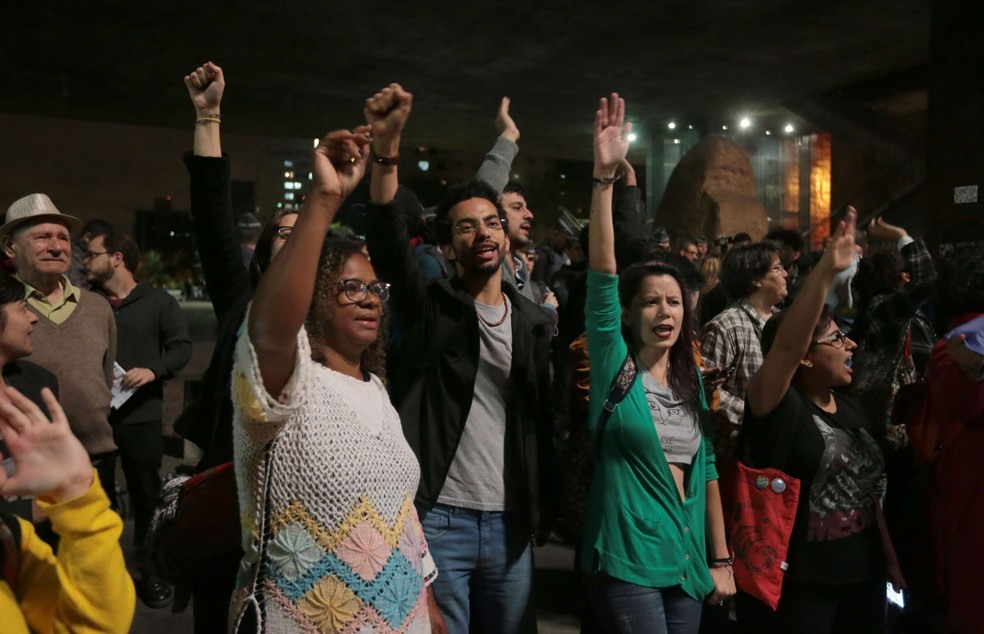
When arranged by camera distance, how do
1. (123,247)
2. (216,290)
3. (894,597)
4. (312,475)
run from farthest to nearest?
(123,247) < (894,597) < (216,290) < (312,475)

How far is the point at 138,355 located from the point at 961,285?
16.2 ft

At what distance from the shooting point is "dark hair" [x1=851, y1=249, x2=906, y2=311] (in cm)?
552

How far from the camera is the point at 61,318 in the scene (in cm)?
469

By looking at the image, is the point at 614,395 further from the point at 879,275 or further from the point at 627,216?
the point at 879,275

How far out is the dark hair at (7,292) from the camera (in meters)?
3.02

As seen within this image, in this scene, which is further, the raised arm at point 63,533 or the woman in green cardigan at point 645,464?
the woman in green cardigan at point 645,464

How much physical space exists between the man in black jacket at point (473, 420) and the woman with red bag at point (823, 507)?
2.87ft

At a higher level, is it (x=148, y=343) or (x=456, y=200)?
(x=456, y=200)

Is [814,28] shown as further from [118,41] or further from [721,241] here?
[118,41]

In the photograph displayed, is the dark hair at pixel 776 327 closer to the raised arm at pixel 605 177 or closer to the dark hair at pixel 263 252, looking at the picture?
the raised arm at pixel 605 177

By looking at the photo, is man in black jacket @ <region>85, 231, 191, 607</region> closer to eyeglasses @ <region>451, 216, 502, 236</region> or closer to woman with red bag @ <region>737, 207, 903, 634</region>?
eyeglasses @ <region>451, 216, 502, 236</region>

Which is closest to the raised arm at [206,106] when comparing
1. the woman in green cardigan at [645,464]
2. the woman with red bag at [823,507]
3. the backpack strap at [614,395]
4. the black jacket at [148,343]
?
the woman in green cardigan at [645,464]

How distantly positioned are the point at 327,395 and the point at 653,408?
1.40m

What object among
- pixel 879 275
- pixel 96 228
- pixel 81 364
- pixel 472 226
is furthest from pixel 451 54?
pixel 472 226
